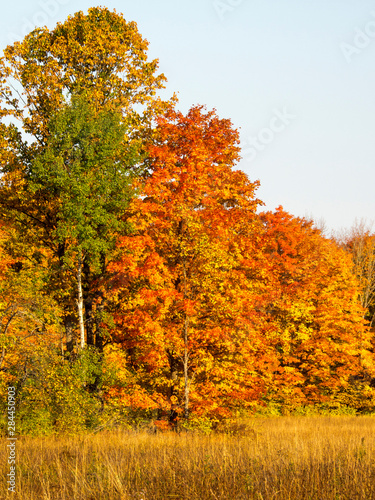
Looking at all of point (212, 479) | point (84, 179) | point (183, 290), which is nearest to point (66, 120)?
point (84, 179)

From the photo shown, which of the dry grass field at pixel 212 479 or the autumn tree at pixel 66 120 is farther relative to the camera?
the autumn tree at pixel 66 120

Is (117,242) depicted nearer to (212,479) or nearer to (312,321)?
(212,479)

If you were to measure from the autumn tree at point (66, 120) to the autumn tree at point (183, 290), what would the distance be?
130cm

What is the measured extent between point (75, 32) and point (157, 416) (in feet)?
51.1

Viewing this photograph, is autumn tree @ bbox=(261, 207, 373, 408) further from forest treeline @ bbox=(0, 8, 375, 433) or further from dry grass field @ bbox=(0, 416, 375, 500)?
dry grass field @ bbox=(0, 416, 375, 500)

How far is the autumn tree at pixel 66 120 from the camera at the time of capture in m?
17.2

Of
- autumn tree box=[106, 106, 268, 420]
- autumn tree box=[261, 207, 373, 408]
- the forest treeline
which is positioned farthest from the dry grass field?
autumn tree box=[261, 207, 373, 408]

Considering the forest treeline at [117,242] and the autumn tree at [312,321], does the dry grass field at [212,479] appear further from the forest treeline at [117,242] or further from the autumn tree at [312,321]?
the autumn tree at [312,321]

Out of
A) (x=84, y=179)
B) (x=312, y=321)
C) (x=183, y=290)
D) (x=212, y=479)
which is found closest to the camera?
(x=212, y=479)

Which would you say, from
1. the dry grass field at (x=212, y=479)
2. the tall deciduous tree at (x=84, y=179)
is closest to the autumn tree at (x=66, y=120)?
the tall deciduous tree at (x=84, y=179)

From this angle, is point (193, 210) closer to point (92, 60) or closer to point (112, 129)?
point (112, 129)

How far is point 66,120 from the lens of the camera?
1714cm

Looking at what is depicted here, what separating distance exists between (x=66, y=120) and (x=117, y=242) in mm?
4619

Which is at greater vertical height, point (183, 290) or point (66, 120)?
point (66, 120)
